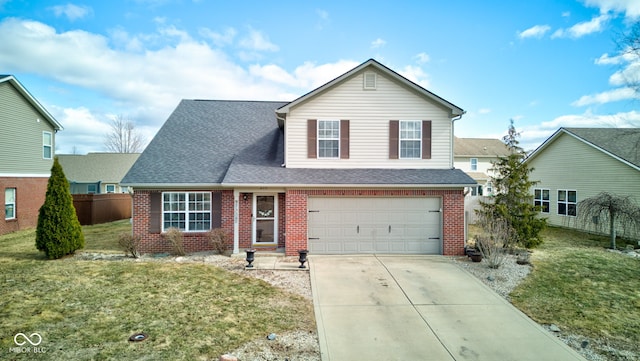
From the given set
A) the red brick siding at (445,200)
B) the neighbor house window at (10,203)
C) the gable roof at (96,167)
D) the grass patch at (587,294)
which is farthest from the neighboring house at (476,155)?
the gable roof at (96,167)

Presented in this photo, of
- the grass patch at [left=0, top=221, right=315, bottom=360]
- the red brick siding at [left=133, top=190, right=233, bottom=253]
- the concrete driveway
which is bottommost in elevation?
the concrete driveway

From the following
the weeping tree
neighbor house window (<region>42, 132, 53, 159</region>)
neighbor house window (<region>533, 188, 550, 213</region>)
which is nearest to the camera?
the weeping tree

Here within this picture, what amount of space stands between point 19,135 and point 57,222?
33.7ft

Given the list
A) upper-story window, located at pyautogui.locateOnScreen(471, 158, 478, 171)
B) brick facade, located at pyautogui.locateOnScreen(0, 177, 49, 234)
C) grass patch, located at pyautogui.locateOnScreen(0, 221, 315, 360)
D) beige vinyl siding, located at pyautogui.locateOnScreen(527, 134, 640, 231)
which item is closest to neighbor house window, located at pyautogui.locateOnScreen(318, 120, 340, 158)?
grass patch, located at pyautogui.locateOnScreen(0, 221, 315, 360)

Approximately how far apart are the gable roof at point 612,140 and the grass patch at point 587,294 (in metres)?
6.54

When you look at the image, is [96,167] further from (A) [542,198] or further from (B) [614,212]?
(B) [614,212]

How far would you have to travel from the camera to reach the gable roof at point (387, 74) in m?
12.6

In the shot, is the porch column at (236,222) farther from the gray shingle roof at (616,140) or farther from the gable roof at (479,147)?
the gable roof at (479,147)

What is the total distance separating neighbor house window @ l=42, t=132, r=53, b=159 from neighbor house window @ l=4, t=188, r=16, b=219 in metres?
2.94

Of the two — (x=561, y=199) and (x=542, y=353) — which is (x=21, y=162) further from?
(x=561, y=199)

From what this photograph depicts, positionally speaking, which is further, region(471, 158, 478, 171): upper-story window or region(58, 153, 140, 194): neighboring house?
region(471, 158, 478, 171): upper-story window

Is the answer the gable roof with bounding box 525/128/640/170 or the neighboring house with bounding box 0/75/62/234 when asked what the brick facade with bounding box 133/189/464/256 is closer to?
the neighboring house with bounding box 0/75/62/234

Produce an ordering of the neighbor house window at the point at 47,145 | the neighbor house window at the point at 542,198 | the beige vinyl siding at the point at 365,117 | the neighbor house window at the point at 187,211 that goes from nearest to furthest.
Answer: the neighbor house window at the point at 187,211
the beige vinyl siding at the point at 365,117
the neighbor house window at the point at 47,145
the neighbor house window at the point at 542,198

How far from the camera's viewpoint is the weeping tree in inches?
556
